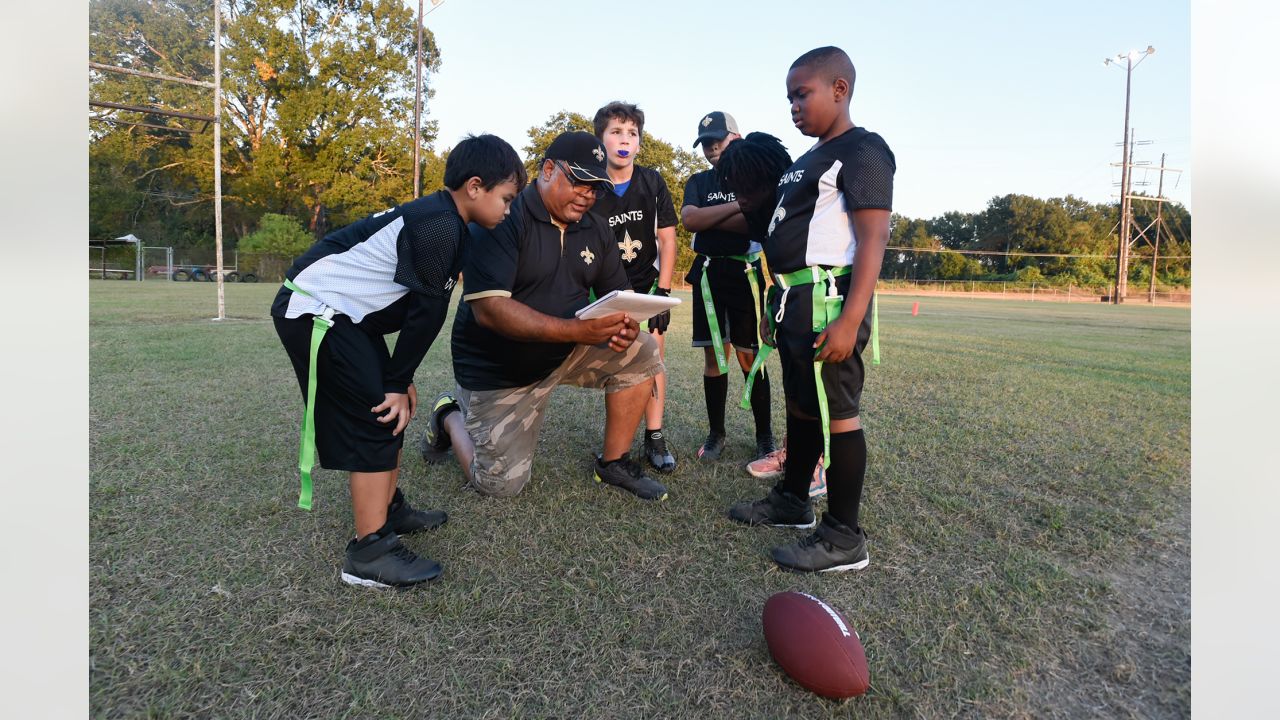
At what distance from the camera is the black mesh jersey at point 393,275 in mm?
2568

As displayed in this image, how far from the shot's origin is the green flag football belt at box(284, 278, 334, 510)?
8.29 ft

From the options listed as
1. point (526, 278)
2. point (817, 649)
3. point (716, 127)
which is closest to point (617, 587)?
point (817, 649)

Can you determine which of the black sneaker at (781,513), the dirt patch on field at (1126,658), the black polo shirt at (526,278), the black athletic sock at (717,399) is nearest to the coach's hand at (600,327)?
the black polo shirt at (526,278)

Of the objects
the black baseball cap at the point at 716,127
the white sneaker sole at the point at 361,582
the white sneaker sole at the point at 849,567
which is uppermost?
the black baseball cap at the point at 716,127

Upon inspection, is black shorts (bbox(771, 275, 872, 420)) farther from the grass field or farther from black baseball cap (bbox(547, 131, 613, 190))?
black baseball cap (bbox(547, 131, 613, 190))

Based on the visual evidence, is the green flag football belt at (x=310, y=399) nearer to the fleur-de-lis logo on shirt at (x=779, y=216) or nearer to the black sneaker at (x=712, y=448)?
the fleur-de-lis logo on shirt at (x=779, y=216)

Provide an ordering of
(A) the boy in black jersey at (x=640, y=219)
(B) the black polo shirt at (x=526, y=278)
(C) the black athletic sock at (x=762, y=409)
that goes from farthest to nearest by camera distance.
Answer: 1. (C) the black athletic sock at (x=762, y=409)
2. (A) the boy in black jersey at (x=640, y=219)
3. (B) the black polo shirt at (x=526, y=278)

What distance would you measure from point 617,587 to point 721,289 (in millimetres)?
2258

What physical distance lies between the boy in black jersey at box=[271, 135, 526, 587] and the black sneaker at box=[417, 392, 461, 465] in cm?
129

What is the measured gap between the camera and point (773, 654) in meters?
2.06

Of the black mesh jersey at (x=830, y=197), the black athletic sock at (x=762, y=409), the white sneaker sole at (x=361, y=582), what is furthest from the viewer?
the black athletic sock at (x=762, y=409)

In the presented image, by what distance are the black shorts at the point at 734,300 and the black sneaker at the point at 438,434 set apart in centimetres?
168

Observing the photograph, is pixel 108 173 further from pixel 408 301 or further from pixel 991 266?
pixel 991 266

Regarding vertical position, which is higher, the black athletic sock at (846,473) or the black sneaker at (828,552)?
the black athletic sock at (846,473)
